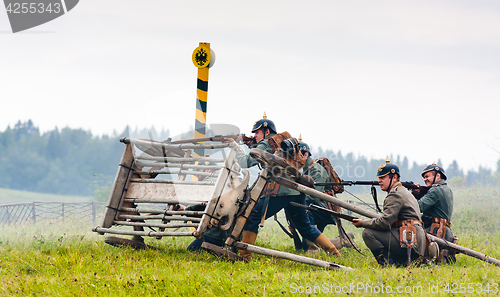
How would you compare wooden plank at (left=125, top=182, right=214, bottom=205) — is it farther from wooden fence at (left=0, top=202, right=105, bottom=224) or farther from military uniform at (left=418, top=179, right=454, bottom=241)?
wooden fence at (left=0, top=202, right=105, bottom=224)

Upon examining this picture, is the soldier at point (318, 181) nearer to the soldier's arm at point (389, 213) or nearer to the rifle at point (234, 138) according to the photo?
the rifle at point (234, 138)

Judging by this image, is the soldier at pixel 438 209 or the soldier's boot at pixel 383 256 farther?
the soldier at pixel 438 209

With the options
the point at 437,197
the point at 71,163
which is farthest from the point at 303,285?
the point at 71,163

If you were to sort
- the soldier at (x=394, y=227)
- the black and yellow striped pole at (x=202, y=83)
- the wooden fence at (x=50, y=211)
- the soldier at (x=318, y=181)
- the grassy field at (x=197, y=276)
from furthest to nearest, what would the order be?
the wooden fence at (x=50, y=211) → the black and yellow striped pole at (x=202, y=83) → the soldier at (x=318, y=181) → the soldier at (x=394, y=227) → the grassy field at (x=197, y=276)

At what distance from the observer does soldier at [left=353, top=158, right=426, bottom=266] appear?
6250 millimetres

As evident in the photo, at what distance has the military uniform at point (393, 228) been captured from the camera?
6.29 m

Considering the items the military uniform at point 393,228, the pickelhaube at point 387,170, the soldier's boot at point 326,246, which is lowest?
the soldier's boot at point 326,246

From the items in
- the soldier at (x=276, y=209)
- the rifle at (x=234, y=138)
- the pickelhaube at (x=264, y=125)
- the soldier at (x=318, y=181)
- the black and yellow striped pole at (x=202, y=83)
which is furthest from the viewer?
the black and yellow striped pole at (x=202, y=83)

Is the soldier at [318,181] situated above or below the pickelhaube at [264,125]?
below

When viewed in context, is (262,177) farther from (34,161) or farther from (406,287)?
(34,161)

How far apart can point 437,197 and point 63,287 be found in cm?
595

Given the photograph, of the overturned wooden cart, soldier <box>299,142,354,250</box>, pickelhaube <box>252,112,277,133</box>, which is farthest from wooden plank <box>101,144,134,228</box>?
soldier <box>299,142,354,250</box>

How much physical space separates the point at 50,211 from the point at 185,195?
38.7ft

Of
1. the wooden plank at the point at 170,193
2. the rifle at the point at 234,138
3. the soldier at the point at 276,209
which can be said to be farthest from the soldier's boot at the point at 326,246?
the wooden plank at the point at 170,193
